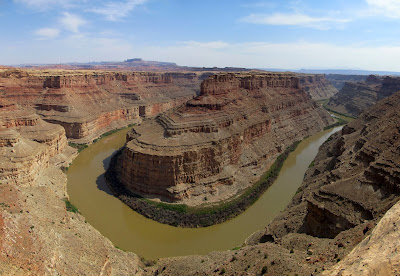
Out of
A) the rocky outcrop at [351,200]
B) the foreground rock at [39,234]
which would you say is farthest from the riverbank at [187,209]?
the rocky outcrop at [351,200]

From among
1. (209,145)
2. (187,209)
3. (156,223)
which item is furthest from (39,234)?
(209,145)

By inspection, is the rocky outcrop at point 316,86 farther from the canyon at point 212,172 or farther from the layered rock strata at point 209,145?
the layered rock strata at point 209,145

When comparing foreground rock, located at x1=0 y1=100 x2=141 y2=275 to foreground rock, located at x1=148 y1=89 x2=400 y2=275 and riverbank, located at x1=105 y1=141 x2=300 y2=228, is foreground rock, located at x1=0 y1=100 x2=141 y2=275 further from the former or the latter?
riverbank, located at x1=105 y1=141 x2=300 y2=228

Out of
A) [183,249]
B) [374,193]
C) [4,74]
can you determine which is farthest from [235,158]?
[4,74]

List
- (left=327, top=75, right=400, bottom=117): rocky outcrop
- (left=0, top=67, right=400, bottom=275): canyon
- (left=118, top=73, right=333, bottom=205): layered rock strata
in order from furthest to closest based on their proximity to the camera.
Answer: (left=327, top=75, right=400, bottom=117): rocky outcrop → (left=118, top=73, right=333, bottom=205): layered rock strata → (left=0, top=67, right=400, bottom=275): canyon

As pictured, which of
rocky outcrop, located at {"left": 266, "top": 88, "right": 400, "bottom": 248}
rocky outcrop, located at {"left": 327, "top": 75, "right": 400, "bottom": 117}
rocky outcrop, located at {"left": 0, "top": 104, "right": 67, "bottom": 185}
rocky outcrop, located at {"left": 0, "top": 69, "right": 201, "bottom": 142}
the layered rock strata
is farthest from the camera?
rocky outcrop, located at {"left": 327, "top": 75, "right": 400, "bottom": 117}

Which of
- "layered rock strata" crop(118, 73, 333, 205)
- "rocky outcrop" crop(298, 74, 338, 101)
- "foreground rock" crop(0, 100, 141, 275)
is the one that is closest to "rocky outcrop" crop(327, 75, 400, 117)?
"rocky outcrop" crop(298, 74, 338, 101)
